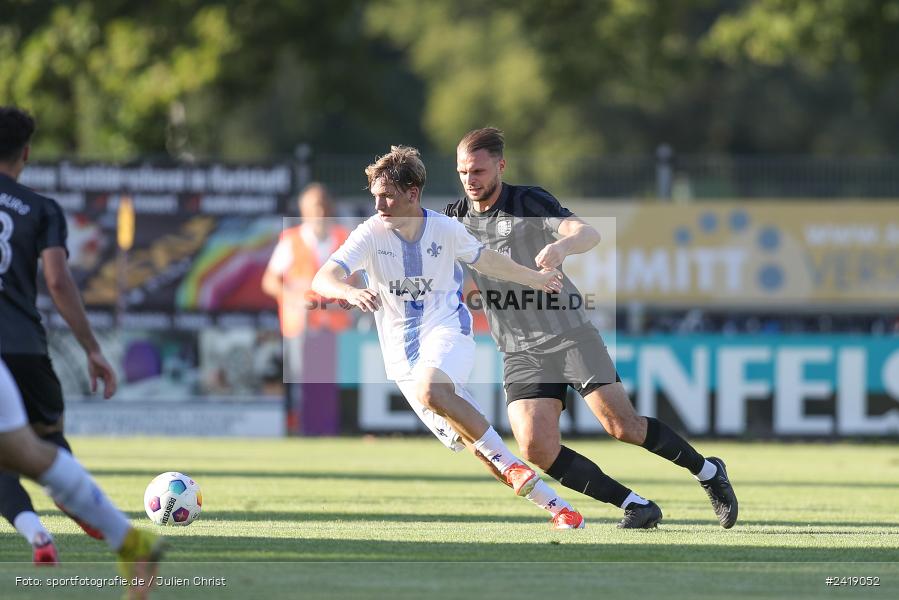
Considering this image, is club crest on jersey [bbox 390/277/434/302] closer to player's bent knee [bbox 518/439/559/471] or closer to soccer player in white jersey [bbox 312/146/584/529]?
soccer player in white jersey [bbox 312/146/584/529]

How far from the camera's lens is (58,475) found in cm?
595

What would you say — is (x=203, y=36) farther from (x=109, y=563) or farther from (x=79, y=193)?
(x=109, y=563)

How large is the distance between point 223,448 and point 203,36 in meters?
14.1

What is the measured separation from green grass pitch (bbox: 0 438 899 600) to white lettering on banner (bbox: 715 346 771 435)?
348cm

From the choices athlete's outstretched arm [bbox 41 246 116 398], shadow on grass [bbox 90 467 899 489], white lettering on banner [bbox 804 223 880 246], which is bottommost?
shadow on grass [bbox 90 467 899 489]

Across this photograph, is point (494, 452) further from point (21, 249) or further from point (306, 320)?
point (306, 320)

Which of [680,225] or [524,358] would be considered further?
[680,225]

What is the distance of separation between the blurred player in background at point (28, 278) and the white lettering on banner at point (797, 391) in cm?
1225

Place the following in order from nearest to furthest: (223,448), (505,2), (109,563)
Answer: (109,563) < (223,448) < (505,2)

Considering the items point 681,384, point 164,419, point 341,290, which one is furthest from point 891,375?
point 341,290

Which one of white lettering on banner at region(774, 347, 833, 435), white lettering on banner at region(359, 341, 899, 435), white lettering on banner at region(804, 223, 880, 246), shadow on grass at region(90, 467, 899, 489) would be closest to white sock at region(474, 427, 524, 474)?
shadow on grass at region(90, 467, 899, 489)

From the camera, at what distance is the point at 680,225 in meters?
18.6

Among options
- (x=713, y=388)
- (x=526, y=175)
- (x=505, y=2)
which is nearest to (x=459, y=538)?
(x=713, y=388)

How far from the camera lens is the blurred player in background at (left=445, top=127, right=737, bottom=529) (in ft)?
28.7
